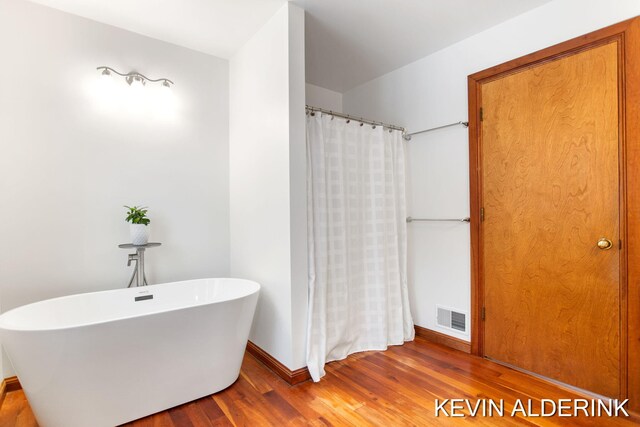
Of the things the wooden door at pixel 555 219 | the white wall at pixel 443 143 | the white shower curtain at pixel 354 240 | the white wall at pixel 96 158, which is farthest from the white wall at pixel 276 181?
the wooden door at pixel 555 219

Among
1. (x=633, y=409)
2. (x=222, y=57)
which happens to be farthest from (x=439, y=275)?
(x=222, y=57)

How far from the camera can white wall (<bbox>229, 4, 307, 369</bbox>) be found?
2090 mm

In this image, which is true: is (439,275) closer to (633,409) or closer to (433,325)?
(433,325)

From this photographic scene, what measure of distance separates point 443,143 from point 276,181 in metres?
1.43

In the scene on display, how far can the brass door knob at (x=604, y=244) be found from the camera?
1796 millimetres

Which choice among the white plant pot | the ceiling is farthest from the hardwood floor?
the ceiling

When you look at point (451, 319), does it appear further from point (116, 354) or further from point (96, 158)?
point (96, 158)

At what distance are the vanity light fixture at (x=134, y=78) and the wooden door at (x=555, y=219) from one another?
8.09ft

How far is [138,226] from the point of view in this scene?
7.30ft

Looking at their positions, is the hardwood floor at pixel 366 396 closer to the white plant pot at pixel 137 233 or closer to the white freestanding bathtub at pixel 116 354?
the white freestanding bathtub at pixel 116 354

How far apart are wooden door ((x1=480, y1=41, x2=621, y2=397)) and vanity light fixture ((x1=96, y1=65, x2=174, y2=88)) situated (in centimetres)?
246

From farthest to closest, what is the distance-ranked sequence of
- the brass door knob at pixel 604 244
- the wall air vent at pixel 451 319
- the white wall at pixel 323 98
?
the white wall at pixel 323 98 < the wall air vent at pixel 451 319 < the brass door knob at pixel 604 244

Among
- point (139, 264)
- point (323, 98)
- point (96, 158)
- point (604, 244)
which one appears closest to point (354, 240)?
point (604, 244)

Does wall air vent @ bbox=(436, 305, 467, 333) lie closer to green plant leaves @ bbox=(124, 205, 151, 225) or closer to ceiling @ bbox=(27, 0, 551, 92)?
ceiling @ bbox=(27, 0, 551, 92)
